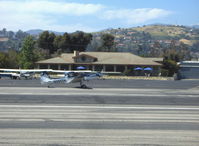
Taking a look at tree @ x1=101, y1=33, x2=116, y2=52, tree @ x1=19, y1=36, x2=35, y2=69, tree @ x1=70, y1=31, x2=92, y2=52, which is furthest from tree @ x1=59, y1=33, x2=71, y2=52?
tree @ x1=19, y1=36, x2=35, y2=69

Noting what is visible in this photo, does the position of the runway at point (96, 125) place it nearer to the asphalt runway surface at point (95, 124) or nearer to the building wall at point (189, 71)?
the asphalt runway surface at point (95, 124)

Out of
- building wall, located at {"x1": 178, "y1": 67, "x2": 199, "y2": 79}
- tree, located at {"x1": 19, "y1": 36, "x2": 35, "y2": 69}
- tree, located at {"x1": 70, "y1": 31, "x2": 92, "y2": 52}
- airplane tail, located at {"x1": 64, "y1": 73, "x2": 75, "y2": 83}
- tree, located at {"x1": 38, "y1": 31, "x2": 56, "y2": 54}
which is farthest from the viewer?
tree, located at {"x1": 38, "y1": 31, "x2": 56, "y2": 54}

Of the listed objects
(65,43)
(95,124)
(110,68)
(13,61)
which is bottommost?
(110,68)

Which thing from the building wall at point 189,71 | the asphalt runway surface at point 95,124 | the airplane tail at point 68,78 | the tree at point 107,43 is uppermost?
the tree at point 107,43

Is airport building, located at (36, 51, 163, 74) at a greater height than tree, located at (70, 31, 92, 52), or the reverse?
tree, located at (70, 31, 92, 52)

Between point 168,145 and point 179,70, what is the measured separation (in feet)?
270

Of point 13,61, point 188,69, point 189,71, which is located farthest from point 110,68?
point 188,69

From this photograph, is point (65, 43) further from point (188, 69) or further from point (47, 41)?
point (188, 69)

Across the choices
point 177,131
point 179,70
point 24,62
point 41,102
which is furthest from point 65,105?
point 179,70

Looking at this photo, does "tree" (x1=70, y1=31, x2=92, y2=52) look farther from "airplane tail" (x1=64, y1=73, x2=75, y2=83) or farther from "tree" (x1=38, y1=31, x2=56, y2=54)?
"airplane tail" (x1=64, y1=73, x2=75, y2=83)

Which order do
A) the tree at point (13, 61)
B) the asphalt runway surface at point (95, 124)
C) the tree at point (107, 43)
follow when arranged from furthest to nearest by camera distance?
the tree at point (107, 43) → the tree at point (13, 61) → the asphalt runway surface at point (95, 124)

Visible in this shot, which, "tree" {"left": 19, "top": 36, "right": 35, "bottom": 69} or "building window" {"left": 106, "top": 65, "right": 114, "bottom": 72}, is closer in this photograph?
"building window" {"left": 106, "top": 65, "right": 114, "bottom": 72}

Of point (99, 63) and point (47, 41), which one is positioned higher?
point (47, 41)

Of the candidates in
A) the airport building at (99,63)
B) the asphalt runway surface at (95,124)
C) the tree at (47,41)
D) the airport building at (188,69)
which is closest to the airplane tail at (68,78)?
A: the asphalt runway surface at (95,124)
